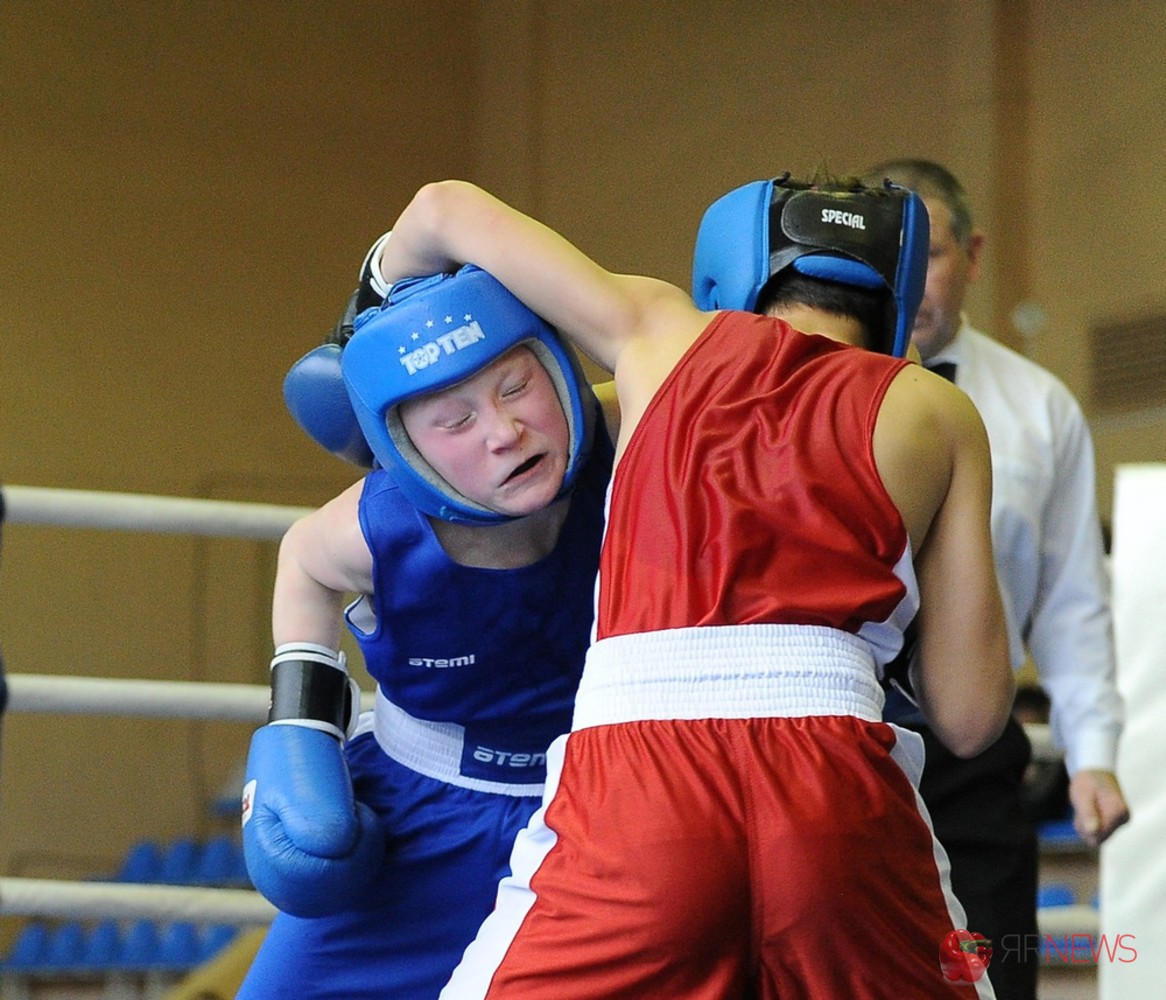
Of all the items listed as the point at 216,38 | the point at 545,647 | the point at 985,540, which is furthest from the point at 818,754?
the point at 216,38

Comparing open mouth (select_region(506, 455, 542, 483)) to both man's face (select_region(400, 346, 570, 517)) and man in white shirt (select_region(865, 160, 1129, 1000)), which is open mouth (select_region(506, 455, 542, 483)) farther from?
man in white shirt (select_region(865, 160, 1129, 1000))

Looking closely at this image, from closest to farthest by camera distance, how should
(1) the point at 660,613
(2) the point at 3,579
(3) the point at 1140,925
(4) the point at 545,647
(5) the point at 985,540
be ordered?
(1) the point at 660,613, (5) the point at 985,540, (4) the point at 545,647, (3) the point at 1140,925, (2) the point at 3,579

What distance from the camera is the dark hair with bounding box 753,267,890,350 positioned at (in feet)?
5.81

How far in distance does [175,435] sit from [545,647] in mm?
7064

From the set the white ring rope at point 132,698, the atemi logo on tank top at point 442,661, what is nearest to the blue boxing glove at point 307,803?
the atemi logo on tank top at point 442,661

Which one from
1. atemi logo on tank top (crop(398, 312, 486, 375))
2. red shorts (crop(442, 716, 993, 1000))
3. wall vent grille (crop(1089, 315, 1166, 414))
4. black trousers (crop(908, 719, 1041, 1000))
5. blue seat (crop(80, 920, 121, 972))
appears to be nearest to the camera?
red shorts (crop(442, 716, 993, 1000))

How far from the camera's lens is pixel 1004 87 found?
6871mm

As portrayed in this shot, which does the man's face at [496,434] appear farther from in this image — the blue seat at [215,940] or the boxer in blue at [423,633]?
the blue seat at [215,940]

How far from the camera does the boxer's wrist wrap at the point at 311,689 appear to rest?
1.92m

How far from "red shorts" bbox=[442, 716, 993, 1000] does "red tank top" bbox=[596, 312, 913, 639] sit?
0.12 m

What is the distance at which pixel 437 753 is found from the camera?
2029 millimetres

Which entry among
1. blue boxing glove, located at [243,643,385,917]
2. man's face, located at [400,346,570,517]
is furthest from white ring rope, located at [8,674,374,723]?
man's face, located at [400,346,570,517]

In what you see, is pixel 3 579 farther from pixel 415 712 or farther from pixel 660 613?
pixel 660 613

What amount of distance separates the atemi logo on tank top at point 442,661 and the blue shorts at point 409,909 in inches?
7.3
